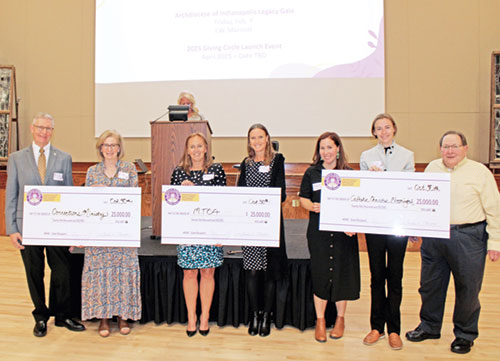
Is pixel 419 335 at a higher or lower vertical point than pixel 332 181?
lower

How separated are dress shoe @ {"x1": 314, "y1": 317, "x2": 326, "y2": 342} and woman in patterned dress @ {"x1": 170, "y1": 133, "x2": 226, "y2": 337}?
746 millimetres

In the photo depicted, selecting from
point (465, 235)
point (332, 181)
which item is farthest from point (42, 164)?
point (465, 235)

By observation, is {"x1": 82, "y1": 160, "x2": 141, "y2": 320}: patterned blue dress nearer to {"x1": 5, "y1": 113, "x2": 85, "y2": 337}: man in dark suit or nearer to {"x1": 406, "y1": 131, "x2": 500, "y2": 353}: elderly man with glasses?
{"x1": 5, "y1": 113, "x2": 85, "y2": 337}: man in dark suit

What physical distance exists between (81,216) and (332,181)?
1.62 m

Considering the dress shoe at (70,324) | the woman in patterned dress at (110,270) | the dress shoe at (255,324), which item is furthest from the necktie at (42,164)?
the dress shoe at (255,324)

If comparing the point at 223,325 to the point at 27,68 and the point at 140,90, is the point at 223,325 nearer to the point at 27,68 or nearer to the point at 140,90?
the point at 140,90

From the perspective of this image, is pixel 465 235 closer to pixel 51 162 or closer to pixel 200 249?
pixel 200 249

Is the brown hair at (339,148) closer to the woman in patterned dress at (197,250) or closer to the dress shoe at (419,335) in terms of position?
the woman in patterned dress at (197,250)

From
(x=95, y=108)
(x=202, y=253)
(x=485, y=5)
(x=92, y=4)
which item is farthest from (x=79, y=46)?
(x=485, y=5)

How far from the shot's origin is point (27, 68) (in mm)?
6020

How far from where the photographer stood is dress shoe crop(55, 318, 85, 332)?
2.48m

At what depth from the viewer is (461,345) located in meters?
2.23

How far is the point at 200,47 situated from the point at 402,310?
435cm

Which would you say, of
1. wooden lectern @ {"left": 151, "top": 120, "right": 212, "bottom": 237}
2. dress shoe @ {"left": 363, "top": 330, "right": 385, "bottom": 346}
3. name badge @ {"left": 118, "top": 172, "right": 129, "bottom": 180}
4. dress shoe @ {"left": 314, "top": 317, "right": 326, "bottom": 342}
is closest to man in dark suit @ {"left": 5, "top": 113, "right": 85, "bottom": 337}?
name badge @ {"left": 118, "top": 172, "right": 129, "bottom": 180}
